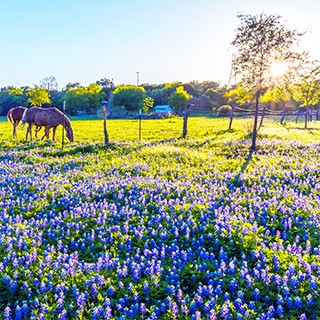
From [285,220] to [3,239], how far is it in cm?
560

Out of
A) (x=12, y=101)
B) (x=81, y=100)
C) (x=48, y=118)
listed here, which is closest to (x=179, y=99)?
(x=81, y=100)

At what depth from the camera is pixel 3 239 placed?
598 centimetres

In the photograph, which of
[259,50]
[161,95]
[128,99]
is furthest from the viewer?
[161,95]

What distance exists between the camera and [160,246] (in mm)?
6055

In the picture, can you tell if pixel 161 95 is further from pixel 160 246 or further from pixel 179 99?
pixel 160 246

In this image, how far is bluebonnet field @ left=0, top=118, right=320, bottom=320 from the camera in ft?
14.6

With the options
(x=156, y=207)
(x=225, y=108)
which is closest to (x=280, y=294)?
(x=156, y=207)

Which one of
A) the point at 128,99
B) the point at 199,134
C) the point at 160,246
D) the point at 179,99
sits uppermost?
the point at 179,99

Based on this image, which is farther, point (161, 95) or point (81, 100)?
point (161, 95)

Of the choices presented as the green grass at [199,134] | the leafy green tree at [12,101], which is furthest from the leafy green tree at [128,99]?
the green grass at [199,134]

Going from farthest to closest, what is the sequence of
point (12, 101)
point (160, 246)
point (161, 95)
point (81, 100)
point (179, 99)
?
point (161, 95) → point (81, 100) → point (12, 101) → point (179, 99) → point (160, 246)

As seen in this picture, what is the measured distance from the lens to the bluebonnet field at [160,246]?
445cm

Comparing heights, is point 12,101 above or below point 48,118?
above

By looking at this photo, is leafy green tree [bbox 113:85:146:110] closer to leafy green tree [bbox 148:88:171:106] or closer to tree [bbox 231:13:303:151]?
leafy green tree [bbox 148:88:171:106]
